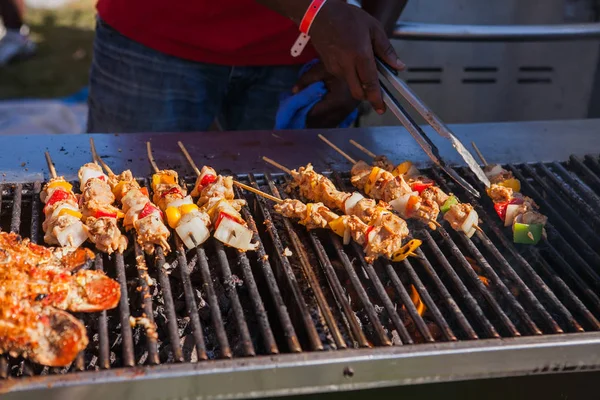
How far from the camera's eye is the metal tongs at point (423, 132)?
2.72 meters

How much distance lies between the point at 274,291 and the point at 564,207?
4.75 feet

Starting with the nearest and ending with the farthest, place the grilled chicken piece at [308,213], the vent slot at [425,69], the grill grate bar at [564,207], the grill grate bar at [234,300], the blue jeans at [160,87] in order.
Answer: the grill grate bar at [234,300]
the grilled chicken piece at [308,213]
the grill grate bar at [564,207]
the blue jeans at [160,87]
the vent slot at [425,69]

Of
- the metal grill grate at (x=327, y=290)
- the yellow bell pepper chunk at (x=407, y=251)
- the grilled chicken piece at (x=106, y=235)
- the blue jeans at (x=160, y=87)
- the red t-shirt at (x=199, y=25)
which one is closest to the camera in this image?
the metal grill grate at (x=327, y=290)

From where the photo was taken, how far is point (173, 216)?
2541 mm

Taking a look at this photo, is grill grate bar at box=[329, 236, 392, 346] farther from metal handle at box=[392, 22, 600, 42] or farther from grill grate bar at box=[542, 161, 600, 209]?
metal handle at box=[392, 22, 600, 42]

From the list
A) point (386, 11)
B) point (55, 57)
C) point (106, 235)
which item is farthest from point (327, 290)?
point (55, 57)

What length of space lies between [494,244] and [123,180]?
5.41 feet

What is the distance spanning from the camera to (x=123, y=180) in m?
2.80

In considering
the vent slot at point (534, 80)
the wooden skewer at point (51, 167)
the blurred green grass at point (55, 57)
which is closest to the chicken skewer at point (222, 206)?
the wooden skewer at point (51, 167)

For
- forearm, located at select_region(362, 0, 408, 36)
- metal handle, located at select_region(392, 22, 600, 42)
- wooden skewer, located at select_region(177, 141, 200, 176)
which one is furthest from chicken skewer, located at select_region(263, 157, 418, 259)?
metal handle, located at select_region(392, 22, 600, 42)

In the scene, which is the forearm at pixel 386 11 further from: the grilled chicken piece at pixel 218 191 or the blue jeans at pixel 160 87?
the grilled chicken piece at pixel 218 191

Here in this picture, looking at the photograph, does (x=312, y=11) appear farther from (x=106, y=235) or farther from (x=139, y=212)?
(x=106, y=235)

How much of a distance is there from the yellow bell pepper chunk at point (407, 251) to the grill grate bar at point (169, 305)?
0.89 metres

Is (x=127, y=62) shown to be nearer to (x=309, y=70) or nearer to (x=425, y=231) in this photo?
(x=309, y=70)
